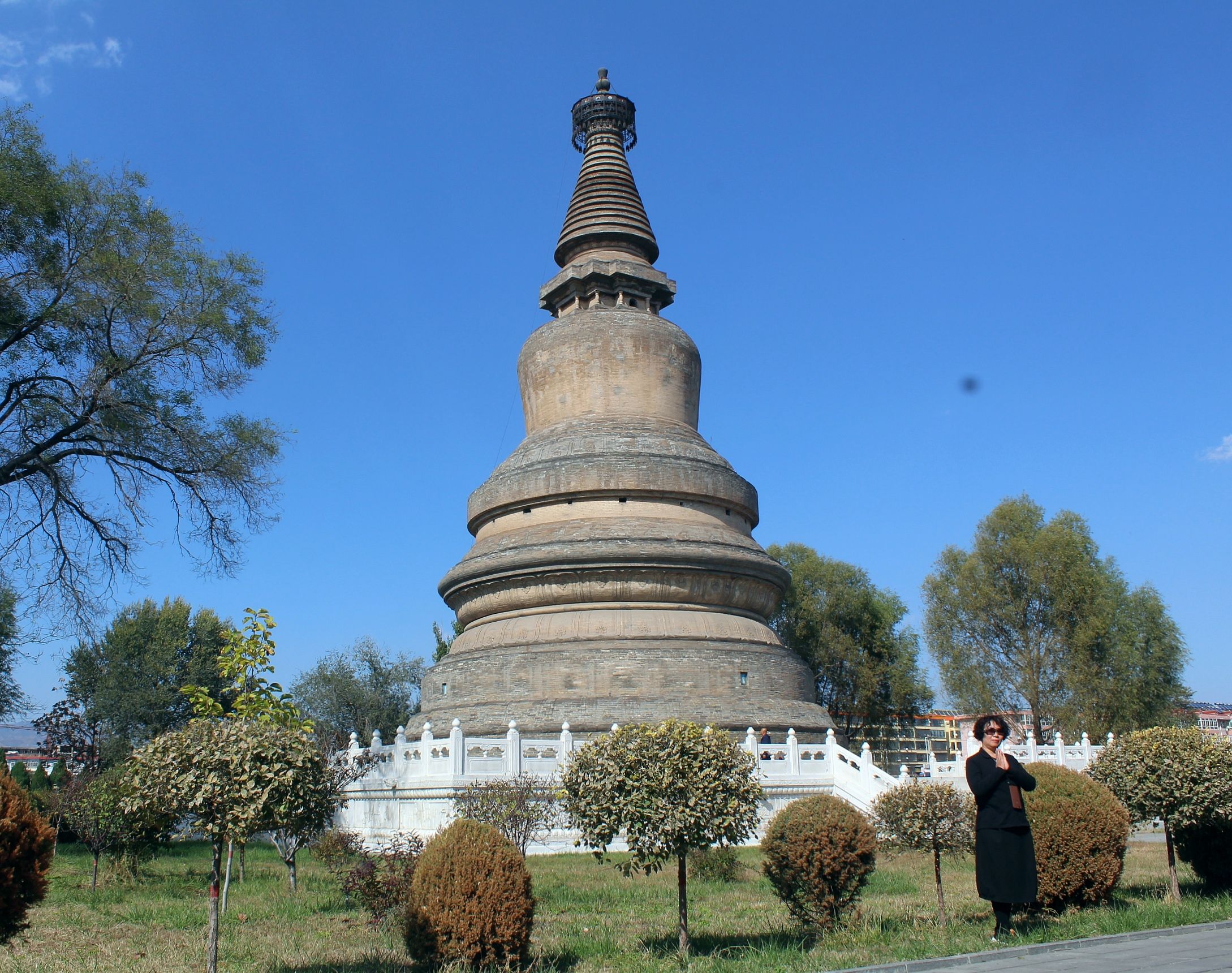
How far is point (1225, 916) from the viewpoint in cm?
926

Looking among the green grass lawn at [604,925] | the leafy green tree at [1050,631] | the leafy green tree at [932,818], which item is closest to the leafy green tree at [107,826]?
the green grass lawn at [604,925]

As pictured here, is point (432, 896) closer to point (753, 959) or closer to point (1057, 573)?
point (753, 959)

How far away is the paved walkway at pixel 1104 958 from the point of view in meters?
6.79

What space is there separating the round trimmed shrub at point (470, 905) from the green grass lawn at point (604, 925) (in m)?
0.49

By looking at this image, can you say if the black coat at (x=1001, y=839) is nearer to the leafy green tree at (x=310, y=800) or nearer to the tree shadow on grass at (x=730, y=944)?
the tree shadow on grass at (x=730, y=944)

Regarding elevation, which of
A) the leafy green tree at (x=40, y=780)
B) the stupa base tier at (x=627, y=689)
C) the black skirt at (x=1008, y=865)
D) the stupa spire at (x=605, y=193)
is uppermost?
the stupa spire at (x=605, y=193)

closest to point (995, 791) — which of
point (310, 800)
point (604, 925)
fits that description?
point (604, 925)

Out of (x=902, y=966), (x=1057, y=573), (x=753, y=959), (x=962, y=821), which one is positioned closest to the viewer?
(x=902, y=966)

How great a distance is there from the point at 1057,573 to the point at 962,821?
24740 mm

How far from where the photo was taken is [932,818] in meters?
10.9

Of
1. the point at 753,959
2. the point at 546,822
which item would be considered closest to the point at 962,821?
the point at 753,959

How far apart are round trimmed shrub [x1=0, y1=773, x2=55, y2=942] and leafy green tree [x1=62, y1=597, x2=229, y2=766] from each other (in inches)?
1185

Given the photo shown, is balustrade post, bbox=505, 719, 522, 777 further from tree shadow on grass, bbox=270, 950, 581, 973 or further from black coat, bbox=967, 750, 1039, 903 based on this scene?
black coat, bbox=967, 750, 1039, 903

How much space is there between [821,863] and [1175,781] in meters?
4.23
